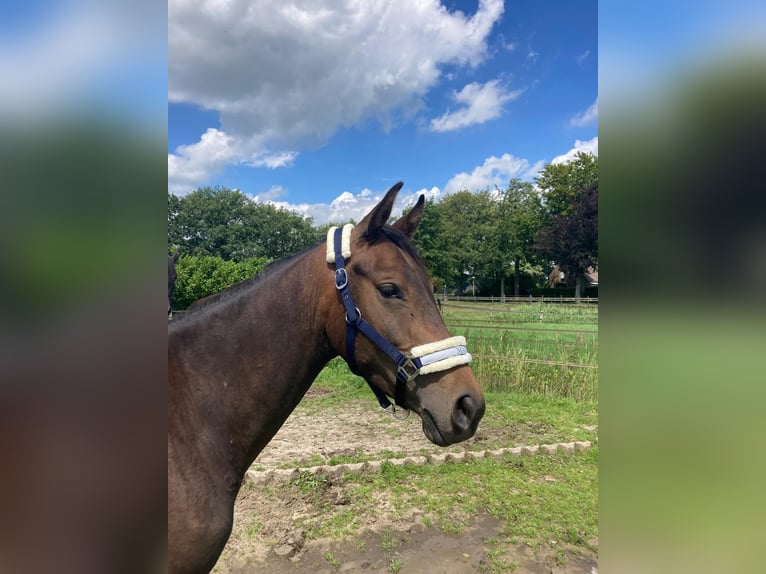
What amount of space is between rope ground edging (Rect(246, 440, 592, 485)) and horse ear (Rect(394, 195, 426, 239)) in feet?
12.7

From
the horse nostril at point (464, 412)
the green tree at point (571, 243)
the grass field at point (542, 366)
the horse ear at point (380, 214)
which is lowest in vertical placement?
the grass field at point (542, 366)

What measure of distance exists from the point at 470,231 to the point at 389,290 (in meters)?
48.7

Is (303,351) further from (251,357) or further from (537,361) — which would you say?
(537,361)

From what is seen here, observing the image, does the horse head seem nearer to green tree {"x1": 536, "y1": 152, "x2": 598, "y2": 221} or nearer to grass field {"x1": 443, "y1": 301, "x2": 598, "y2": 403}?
grass field {"x1": 443, "y1": 301, "x2": 598, "y2": 403}

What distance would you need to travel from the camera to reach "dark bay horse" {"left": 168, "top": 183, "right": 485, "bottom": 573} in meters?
1.81

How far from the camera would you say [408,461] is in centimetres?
532

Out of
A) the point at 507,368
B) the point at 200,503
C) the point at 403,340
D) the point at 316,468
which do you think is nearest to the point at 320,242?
the point at 403,340

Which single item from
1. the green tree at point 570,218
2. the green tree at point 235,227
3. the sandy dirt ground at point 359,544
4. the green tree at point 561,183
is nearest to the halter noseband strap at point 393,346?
the sandy dirt ground at point 359,544

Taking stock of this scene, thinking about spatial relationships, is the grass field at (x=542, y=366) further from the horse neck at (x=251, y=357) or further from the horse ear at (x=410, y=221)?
the horse neck at (x=251, y=357)

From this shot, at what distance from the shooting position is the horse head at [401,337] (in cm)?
186
